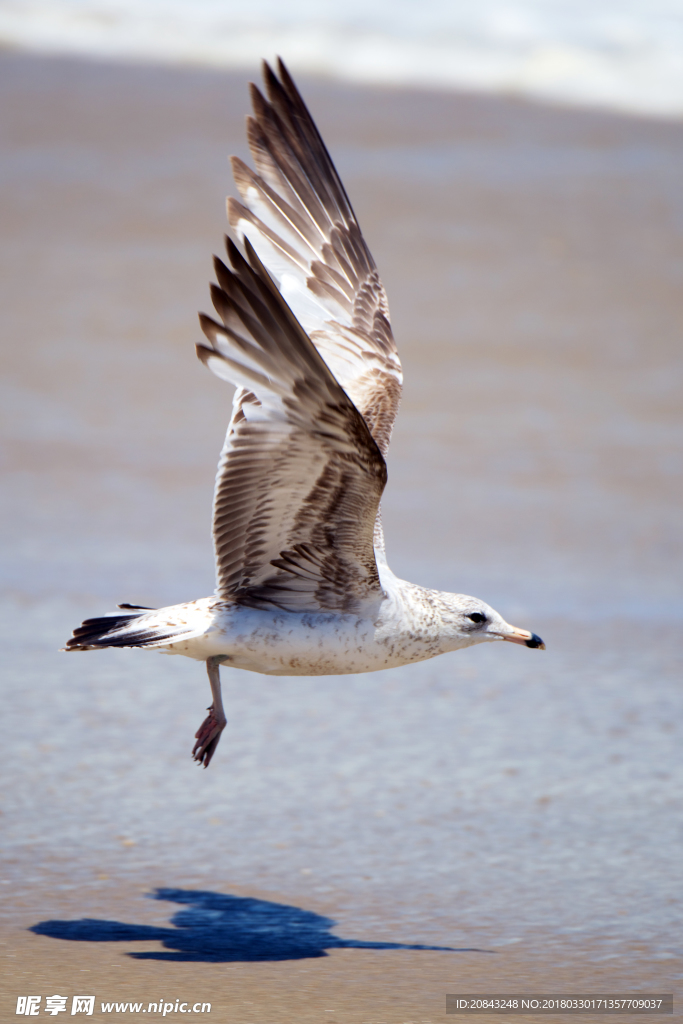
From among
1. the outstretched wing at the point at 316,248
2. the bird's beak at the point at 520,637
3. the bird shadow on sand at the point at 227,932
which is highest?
the outstretched wing at the point at 316,248

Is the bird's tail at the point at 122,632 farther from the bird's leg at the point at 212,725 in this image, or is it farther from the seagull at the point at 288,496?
the bird's leg at the point at 212,725

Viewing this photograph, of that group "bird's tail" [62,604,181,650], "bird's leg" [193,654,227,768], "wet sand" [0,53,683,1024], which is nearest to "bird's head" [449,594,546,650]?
"wet sand" [0,53,683,1024]

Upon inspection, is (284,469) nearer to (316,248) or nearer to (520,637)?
(520,637)

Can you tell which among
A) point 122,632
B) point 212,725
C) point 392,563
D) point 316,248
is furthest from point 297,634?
point 392,563

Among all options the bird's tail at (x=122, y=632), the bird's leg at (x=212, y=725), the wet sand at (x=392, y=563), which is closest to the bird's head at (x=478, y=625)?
the wet sand at (x=392, y=563)

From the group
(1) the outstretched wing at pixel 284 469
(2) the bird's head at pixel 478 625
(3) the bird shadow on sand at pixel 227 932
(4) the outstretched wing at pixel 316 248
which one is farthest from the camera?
(4) the outstretched wing at pixel 316 248

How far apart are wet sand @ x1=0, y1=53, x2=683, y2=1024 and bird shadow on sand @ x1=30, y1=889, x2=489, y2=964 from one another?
1cm

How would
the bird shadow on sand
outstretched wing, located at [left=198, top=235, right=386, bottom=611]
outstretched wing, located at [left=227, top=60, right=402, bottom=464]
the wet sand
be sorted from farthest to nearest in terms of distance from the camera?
outstretched wing, located at [left=227, top=60, right=402, bottom=464]
the wet sand
the bird shadow on sand
outstretched wing, located at [left=198, top=235, right=386, bottom=611]

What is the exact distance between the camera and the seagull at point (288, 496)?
311 centimetres

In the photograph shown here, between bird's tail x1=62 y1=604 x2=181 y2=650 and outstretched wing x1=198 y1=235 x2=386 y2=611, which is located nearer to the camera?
outstretched wing x1=198 y1=235 x2=386 y2=611

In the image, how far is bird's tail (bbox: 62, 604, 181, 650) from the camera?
11.4 feet

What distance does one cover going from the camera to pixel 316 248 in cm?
469

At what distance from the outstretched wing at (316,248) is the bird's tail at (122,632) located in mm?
1075

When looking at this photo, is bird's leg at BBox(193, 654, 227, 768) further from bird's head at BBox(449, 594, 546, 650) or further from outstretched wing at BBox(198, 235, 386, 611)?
bird's head at BBox(449, 594, 546, 650)
